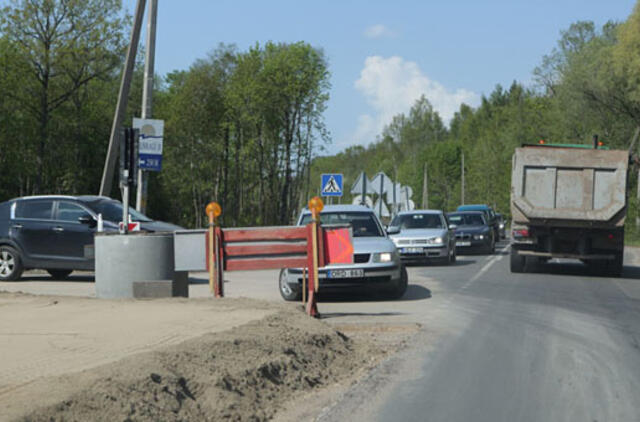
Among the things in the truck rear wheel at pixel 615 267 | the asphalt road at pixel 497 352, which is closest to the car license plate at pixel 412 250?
the truck rear wheel at pixel 615 267

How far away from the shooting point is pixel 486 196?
10438 centimetres

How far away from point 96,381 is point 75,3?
143ft

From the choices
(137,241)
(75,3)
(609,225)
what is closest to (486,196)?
(75,3)

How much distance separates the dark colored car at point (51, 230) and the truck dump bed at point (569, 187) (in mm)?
8219

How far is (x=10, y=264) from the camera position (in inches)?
727

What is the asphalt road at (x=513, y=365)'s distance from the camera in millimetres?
6117

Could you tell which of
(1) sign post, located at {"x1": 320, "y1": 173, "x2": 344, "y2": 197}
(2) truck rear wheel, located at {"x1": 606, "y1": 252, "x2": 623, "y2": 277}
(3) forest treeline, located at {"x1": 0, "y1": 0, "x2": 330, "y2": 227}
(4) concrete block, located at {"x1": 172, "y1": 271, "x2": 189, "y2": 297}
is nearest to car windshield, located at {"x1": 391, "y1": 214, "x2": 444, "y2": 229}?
(1) sign post, located at {"x1": 320, "y1": 173, "x2": 344, "y2": 197}

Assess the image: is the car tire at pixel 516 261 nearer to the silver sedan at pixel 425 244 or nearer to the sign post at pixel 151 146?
the silver sedan at pixel 425 244

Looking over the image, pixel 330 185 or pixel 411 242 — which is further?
pixel 330 185

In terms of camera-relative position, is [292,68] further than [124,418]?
Yes

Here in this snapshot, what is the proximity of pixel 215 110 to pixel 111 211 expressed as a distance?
2046 inches

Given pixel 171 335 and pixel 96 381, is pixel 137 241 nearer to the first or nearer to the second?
pixel 171 335

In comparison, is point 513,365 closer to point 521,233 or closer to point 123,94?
point 521,233

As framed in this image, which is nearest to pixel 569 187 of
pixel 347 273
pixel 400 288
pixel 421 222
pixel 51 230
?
pixel 421 222
